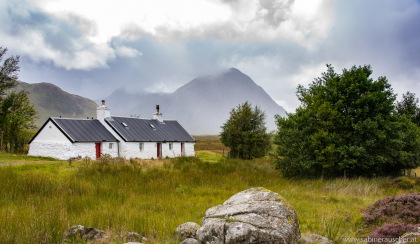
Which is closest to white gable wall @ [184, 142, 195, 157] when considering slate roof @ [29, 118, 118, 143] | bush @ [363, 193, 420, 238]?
slate roof @ [29, 118, 118, 143]

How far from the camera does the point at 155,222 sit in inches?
377

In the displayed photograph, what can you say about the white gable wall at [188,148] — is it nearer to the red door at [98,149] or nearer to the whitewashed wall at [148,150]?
the whitewashed wall at [148,150]

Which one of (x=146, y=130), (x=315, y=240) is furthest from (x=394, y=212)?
(x=146, y=130)

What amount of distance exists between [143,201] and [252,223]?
6.91 metres

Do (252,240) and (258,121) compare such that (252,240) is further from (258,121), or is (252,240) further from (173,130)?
(173,130)

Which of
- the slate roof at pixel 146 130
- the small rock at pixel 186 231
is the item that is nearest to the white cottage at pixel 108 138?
the slate roof at pixel 146 130

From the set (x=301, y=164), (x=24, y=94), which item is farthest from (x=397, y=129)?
(x=24, y=94)

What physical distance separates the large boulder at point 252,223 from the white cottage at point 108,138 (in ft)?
114

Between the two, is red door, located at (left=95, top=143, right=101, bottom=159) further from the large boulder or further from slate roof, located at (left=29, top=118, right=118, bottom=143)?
the large boulder

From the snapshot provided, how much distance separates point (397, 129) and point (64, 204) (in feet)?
72.8

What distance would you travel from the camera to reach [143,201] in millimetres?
12906

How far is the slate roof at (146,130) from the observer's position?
46.3 metres

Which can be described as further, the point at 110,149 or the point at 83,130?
the point at 110,149

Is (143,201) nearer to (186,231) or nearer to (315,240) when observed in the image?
(186,231)
